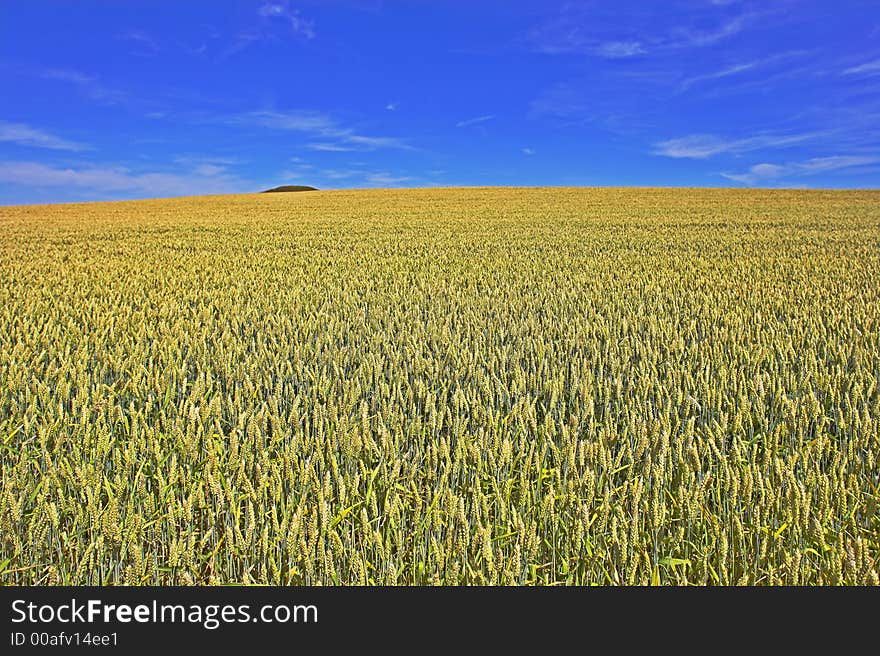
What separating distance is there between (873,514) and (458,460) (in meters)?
1.66

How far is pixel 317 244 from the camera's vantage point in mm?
13648

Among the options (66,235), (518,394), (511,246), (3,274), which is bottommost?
(518,394)

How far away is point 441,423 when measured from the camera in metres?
2.86

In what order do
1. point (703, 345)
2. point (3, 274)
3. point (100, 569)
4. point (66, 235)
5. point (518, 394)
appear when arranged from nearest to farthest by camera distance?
point (100, 569) < point (518, 394) < point (703, 345) < point (3, 274) < point (66, 235)

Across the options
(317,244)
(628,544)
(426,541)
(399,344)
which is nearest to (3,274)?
(317,244)

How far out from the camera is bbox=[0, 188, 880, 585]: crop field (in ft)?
6.82

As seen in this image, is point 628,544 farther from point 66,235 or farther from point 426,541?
point 66,235

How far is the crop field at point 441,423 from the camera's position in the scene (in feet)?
6.82

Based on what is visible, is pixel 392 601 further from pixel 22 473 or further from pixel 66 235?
pixel 66 235

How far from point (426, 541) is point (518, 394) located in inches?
54.2

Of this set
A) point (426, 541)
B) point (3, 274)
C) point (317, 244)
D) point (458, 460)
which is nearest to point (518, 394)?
point (458, 460)

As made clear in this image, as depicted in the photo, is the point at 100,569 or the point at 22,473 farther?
the point at 22,473

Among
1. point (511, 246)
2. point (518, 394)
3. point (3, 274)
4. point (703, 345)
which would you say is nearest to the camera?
point (518, 394)

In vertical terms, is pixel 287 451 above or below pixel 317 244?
below
